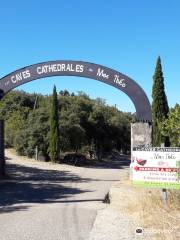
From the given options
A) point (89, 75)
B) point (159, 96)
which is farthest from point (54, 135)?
point (89, 75)

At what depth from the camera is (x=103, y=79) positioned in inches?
852

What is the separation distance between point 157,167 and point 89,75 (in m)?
9.49

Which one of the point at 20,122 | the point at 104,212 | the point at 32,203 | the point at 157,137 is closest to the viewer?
the point at 104,212

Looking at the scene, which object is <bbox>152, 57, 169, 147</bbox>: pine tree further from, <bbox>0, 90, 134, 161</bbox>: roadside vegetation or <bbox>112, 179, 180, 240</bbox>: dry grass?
<bbox>112, 179, 180, 240</bbox>: dry grass

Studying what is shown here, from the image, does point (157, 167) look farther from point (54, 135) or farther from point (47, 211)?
point (54, 135)

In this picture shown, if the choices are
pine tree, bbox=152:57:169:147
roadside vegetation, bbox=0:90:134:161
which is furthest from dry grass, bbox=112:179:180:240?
roadside vegetation, bbox=0:90:134:161

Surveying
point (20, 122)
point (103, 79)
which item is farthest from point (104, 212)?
point (20, 122)

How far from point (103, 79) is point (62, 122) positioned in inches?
859

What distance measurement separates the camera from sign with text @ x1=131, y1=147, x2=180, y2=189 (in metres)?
12.8

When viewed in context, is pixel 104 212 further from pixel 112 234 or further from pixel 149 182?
pixel 112 234

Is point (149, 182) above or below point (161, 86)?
below

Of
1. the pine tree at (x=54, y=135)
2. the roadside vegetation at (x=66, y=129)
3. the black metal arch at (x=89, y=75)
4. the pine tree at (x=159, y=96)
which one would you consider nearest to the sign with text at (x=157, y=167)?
the black metal arch at (x=89, y=75)

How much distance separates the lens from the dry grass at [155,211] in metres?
9.19

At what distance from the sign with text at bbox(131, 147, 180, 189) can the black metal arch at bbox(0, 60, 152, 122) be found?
842 cm
